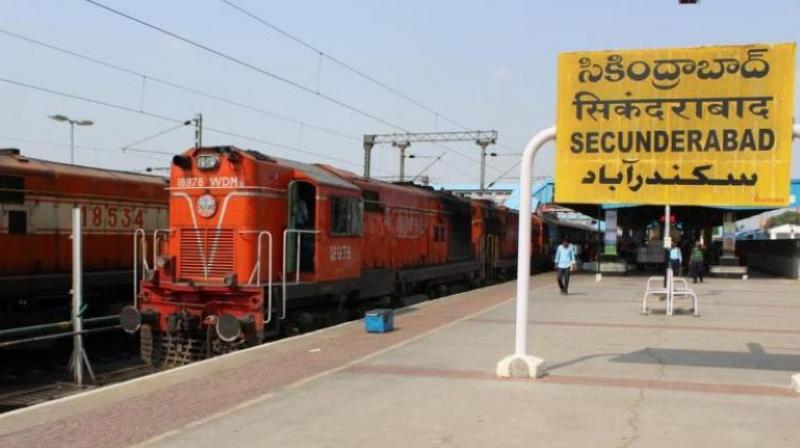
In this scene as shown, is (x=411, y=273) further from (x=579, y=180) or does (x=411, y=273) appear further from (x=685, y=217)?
(x=685, y=217)

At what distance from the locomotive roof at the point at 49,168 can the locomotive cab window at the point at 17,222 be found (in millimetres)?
722

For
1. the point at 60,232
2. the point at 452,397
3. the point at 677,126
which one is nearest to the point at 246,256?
the point at 60,232

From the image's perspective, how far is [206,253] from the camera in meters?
11.8

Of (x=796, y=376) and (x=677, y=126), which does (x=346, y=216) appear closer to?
(x=677, y=126)

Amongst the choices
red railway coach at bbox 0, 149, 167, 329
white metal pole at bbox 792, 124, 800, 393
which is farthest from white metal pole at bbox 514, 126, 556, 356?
red railway coach at bbox 0, 149, 167, 329

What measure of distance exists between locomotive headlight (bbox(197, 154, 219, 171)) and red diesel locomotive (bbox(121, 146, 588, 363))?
17 mm

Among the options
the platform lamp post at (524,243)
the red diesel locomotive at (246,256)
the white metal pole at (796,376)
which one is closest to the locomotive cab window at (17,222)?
the red diesel locomotive at (246,256)

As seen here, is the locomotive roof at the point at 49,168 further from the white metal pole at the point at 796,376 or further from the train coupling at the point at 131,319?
the white metal pole at the point at 796,376

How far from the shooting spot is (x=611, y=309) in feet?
54.1

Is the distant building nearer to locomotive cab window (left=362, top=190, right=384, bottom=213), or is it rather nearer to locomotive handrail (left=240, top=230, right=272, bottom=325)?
locomotive cab window (left=362, top=190, right=384, bottom=213)

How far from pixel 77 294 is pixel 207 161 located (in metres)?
3.07

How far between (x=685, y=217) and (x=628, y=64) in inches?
1259

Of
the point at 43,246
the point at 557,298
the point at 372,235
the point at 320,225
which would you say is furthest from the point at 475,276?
the point at 43,246

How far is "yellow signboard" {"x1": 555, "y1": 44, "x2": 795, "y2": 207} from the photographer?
803 centimetres
